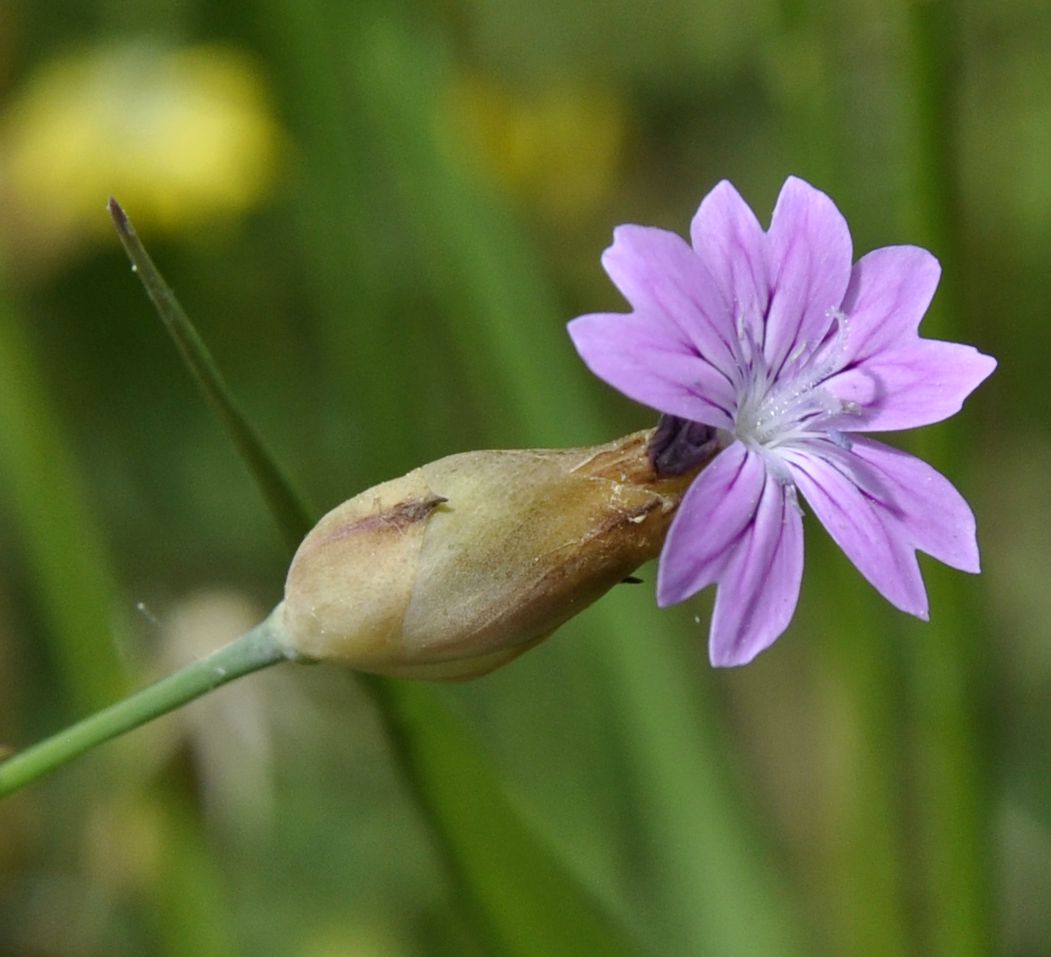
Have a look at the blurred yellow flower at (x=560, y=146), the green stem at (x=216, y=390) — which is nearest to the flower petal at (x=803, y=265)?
the green stem at (x=216, y=390)

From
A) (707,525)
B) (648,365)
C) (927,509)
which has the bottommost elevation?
(927,509)

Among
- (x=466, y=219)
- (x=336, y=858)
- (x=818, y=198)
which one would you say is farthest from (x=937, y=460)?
(x=336, y=858)

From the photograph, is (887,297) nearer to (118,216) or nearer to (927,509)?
(927,509)

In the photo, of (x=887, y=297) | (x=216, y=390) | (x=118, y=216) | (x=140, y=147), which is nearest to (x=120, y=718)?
(x=216, y=390)

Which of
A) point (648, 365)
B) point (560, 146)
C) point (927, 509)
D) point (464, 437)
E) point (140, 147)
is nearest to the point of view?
point (648, 365)

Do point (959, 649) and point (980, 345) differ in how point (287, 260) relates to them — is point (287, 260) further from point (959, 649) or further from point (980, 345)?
point (959, 649)

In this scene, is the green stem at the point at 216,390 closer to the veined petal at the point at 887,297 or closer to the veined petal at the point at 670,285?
the veined petal at the point at 670,285

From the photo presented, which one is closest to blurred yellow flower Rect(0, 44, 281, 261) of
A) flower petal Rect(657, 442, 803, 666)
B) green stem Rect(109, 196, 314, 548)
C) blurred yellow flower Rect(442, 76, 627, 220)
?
blurred yellow flower Rect(442, 76, 627, 220)
